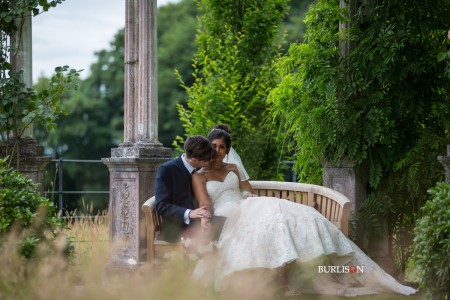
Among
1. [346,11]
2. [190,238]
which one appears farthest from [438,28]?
[190,238]

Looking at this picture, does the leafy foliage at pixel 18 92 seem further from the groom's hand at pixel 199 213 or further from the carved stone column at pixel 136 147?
the groom's hand at pixel 199 213

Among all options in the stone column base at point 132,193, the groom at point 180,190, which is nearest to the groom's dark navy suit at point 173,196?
the groom at point 180,190

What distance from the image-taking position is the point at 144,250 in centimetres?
739

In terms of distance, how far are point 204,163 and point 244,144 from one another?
3334 millimetres

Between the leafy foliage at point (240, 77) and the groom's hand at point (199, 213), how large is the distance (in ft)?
11.3

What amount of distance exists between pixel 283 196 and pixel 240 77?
2697 millimetres

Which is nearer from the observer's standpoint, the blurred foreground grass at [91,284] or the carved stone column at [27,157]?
the blurred foreground grass at [91,284]

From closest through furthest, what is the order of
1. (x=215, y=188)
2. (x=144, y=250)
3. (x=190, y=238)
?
(x=190, y=238)
(x=215, y=188)
(x=144, y=250)

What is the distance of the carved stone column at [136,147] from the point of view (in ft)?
24.2

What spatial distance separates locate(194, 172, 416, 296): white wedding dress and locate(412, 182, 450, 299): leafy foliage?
1.00 metres

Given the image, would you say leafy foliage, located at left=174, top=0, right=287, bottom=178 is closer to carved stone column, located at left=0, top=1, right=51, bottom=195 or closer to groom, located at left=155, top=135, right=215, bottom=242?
carved stone column, located at left=0, top=1, right=51, bottom=195

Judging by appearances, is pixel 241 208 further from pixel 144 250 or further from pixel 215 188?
pixel 144 250

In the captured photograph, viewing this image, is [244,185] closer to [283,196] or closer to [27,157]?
[283,196]

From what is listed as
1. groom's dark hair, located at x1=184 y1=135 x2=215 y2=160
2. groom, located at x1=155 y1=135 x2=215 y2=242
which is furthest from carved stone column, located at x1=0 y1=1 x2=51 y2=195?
groom's dark hair, located at x1=184 y1=135 x2=215 y2=160
